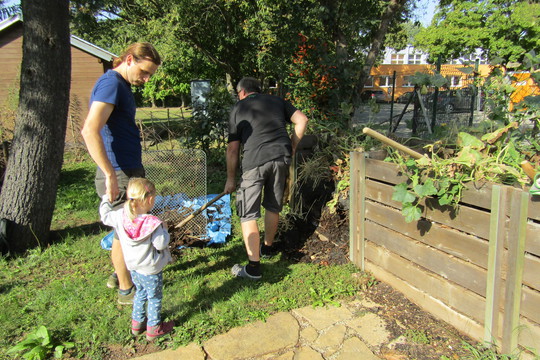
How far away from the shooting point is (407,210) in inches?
100

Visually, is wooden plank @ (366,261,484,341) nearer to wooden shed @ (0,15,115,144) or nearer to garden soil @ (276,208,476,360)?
garden soil @ (276,208,476,360)

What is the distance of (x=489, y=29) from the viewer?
25859 mm

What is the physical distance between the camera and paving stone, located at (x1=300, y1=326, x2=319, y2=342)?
98.6 inches

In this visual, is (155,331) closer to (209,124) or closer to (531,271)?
(531,271)

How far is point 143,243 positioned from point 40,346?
2.88 ft

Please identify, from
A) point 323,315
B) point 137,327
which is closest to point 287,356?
point 323,315

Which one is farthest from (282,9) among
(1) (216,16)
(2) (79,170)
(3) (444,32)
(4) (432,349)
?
(3) (444,32)

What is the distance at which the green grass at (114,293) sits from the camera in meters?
2.53

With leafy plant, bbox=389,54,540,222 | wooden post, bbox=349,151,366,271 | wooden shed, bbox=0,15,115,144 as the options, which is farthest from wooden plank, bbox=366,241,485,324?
wooden shed, bbox=0,15,115,144

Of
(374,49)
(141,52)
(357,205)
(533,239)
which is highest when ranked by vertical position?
(374,49)

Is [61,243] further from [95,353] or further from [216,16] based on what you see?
[216,16]

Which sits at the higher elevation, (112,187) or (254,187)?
(112,187)

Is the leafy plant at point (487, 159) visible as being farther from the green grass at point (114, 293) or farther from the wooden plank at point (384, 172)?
the green grass at point (114, 293)

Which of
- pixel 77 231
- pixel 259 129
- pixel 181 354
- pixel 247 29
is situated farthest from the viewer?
pixel 247 29
